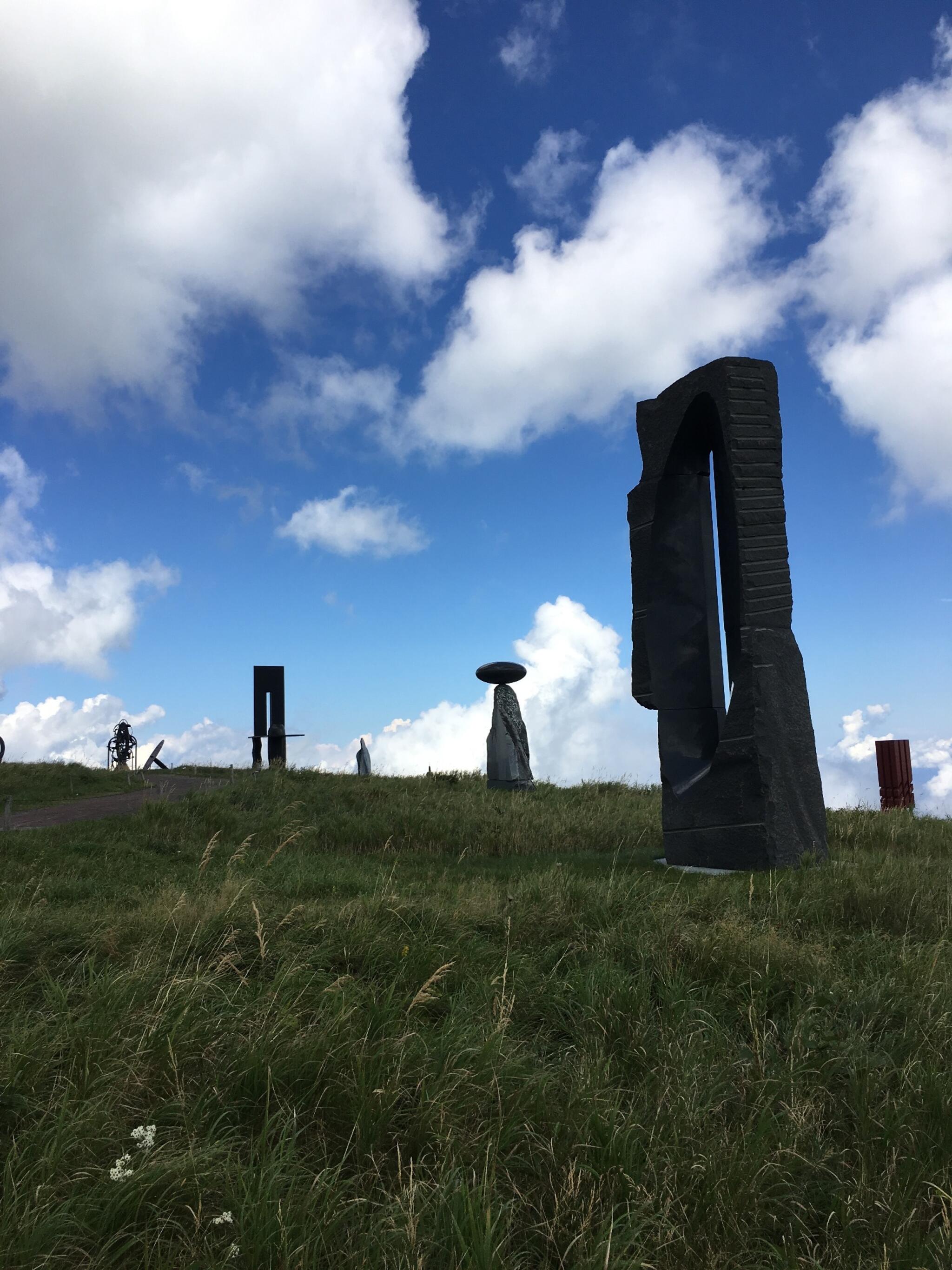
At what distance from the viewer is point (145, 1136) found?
8.16 feet

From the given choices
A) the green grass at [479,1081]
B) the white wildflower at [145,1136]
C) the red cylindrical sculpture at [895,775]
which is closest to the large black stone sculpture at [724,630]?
the green grass at [479,1081]

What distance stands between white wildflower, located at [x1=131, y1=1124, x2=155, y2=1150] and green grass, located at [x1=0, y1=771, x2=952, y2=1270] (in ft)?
0.14

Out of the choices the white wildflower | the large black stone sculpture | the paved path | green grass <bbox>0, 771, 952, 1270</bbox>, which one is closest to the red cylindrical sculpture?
the large black stone sculpture

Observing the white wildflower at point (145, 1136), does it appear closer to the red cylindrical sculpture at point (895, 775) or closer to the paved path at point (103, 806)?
the paved path at point (103, 806)

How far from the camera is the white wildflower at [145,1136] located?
7.95ft

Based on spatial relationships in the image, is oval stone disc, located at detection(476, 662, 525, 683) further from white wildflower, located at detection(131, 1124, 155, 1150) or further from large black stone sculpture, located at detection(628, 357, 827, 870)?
white wildflower, located at detection(131, 1124, 155, 1150)

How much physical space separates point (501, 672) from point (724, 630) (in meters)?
7.35

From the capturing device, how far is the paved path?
1063 centimetres

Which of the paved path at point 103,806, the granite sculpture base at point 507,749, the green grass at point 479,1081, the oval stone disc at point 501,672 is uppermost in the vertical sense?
the oval stone disc at point 501,672

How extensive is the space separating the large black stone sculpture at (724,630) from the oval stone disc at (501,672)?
672cm

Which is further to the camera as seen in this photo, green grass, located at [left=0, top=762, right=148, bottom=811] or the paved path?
green grass, located at [left=0, top=762, right=148, bottom=811]

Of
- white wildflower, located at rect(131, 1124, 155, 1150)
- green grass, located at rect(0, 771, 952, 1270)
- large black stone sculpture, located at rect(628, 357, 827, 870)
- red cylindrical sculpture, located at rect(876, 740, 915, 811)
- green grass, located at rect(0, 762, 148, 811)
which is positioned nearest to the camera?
green grass, located at rect(0, 771, 952, 1270)

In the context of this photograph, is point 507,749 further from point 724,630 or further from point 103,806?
point 724,630

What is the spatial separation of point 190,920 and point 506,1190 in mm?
2202
